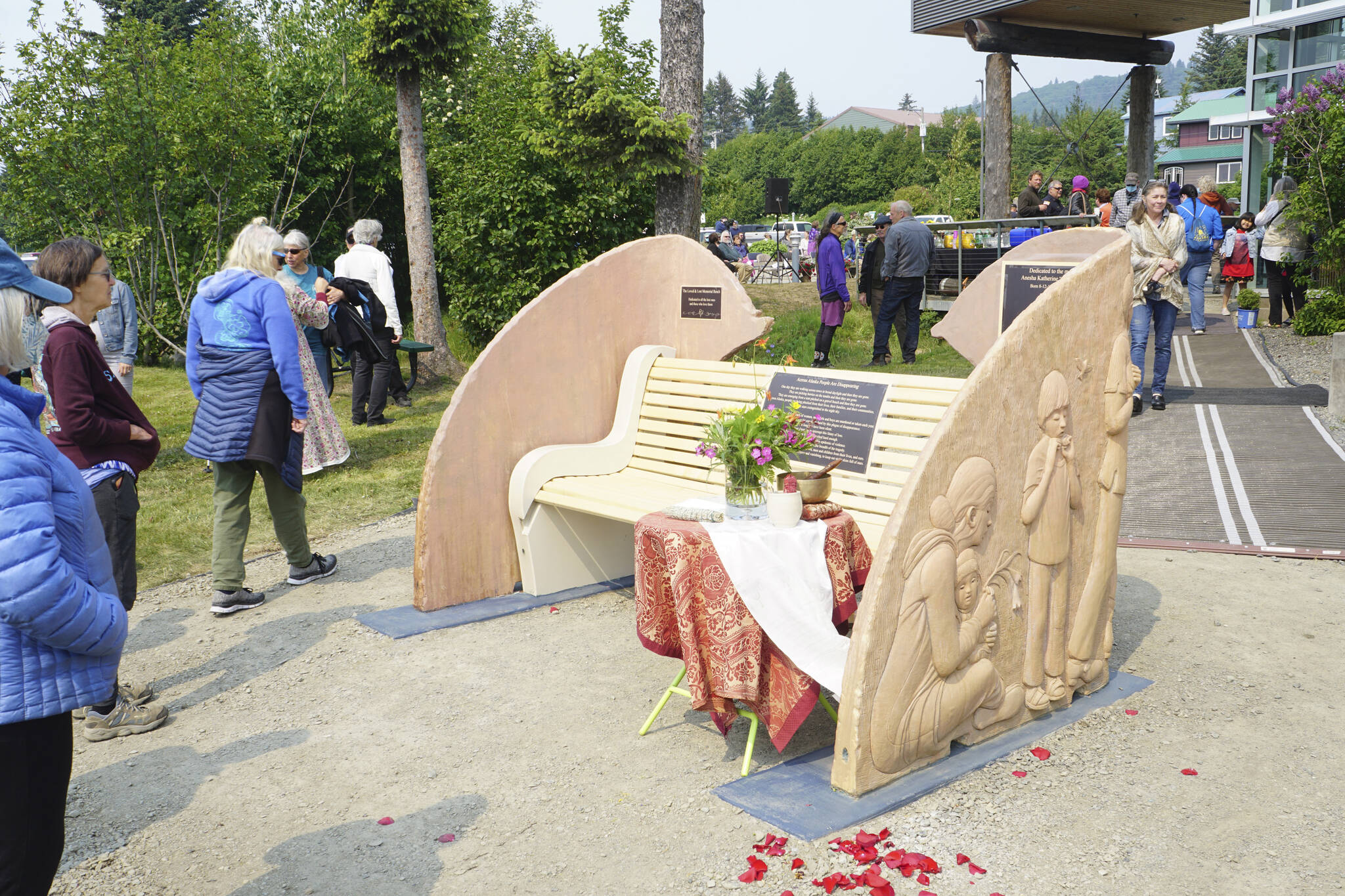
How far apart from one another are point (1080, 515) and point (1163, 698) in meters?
0.92

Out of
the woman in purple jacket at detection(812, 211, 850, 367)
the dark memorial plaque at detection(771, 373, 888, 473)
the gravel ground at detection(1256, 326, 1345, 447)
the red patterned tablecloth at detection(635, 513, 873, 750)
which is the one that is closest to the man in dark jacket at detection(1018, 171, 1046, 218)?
the gravel ground at detection(1256, 326, 1345, 447)

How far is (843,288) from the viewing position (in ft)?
39.9

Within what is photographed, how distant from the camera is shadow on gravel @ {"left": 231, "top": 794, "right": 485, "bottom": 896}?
3232mm

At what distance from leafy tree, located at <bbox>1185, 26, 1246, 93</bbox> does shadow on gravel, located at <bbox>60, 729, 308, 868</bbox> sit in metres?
118

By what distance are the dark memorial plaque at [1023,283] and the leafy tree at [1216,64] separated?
11516cm

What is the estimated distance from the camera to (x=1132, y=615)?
5.32 m

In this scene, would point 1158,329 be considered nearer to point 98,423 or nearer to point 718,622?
point 718,622

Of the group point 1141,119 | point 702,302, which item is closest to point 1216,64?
point 1141,119

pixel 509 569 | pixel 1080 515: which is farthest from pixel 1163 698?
pixel 509 569

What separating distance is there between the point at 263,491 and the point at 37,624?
725cm

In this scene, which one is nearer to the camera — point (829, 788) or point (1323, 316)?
point (829, 788)

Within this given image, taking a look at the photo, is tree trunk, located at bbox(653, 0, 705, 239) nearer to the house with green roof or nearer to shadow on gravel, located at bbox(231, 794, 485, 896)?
shadow on gravel, located at bbox(231, 794, 485, 896)

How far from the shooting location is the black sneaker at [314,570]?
21.0ft

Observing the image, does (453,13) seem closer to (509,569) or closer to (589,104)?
(589,104)
